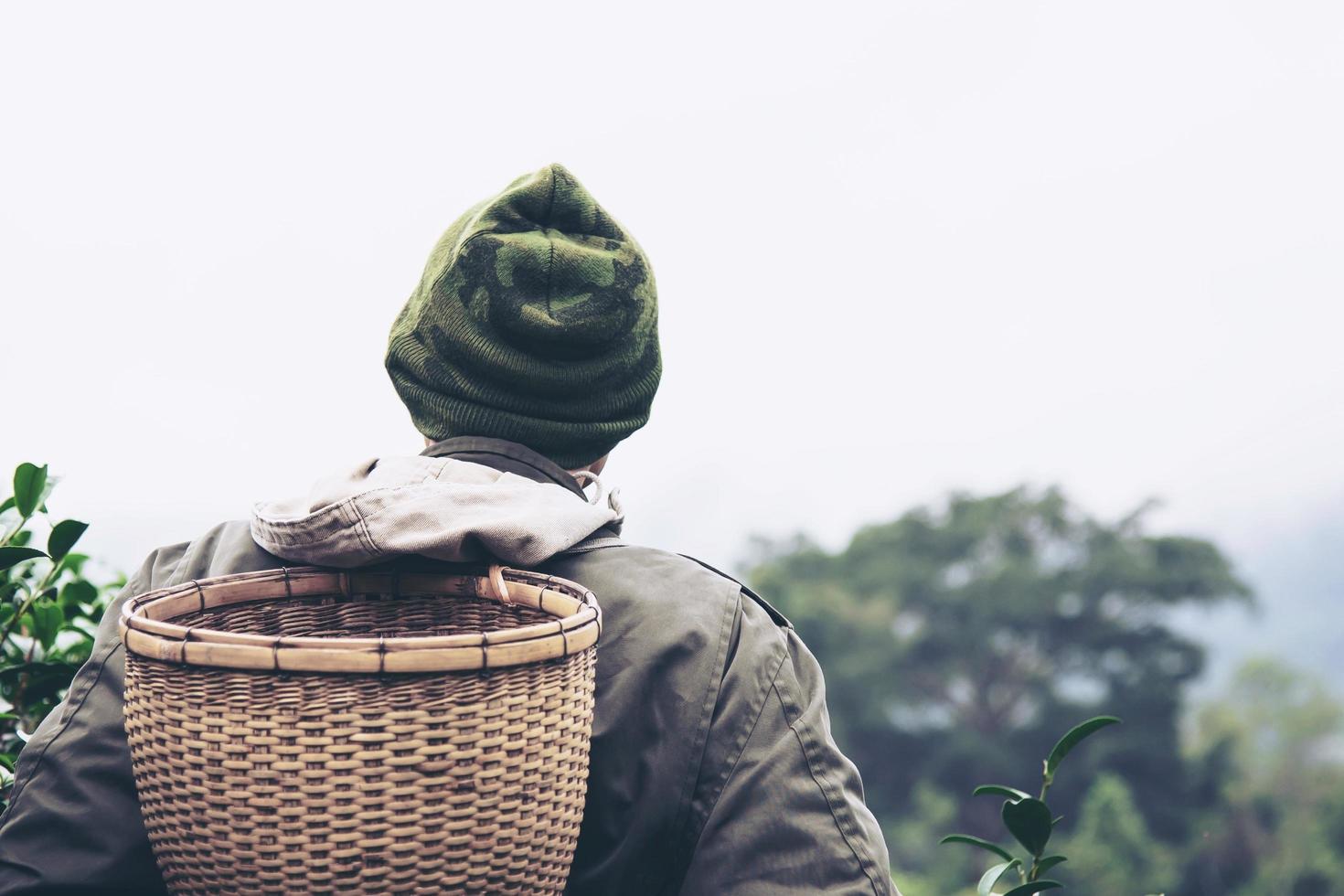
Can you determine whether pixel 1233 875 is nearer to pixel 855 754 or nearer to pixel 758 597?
pixel 855 754

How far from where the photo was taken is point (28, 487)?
4.40 ft

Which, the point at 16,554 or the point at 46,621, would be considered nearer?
the point at 16,554

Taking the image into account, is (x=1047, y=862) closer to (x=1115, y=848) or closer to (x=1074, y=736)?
(x=1074, y=736)

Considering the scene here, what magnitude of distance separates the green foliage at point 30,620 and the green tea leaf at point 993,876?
3.08 feet

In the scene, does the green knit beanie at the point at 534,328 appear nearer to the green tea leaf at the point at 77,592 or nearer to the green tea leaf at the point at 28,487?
the green tea leaf at the point at 28,487

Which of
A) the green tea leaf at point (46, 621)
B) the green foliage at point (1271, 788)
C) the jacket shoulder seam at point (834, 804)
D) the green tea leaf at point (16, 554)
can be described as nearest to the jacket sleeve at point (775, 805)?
the jacket shoulder seam at point (834, 804)

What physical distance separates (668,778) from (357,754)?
0.29 metres

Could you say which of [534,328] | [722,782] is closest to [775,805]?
[722,782]

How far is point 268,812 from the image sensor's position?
0.78m

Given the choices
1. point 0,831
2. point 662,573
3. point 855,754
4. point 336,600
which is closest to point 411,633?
point 336,600

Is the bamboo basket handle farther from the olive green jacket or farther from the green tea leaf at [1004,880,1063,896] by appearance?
the green tea leaf at [1004,880,1063,896]

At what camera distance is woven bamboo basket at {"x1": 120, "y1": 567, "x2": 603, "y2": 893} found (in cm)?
76

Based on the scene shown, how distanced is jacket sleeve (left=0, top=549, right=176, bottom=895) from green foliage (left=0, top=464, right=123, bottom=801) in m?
0.29

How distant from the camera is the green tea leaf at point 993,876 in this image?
111cm
